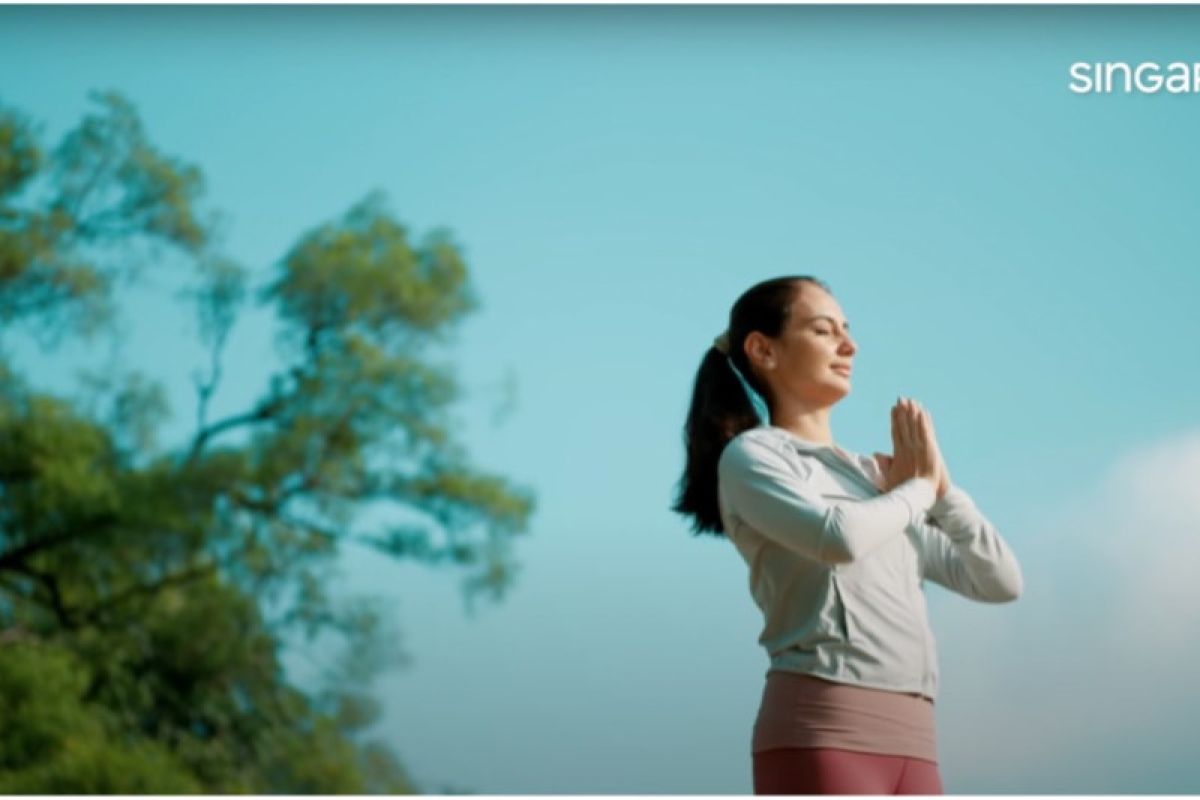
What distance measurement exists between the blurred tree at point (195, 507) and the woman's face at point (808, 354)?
4588mm

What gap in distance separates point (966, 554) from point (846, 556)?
152 mm

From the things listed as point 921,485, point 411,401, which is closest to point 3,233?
point 411,401

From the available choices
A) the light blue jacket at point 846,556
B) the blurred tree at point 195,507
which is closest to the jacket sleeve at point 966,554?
the light blue jacket at point 846,556

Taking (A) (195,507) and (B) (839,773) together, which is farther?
(A) (195,507)

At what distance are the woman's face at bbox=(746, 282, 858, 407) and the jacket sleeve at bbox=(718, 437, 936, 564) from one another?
0.27 ft

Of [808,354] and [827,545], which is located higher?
[808,354]

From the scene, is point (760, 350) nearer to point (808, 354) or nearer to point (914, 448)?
point (808, 354)

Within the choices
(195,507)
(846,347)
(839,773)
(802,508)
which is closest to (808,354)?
(846,347)

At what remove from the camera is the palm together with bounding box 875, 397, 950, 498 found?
3.75ft

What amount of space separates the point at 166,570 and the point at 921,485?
4926 mm

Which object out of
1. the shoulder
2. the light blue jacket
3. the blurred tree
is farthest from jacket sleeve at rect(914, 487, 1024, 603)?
the blurred tree

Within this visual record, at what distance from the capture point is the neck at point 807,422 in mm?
1208

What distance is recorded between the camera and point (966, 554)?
1.17 m

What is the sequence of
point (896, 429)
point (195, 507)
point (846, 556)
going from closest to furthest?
point (846, 556)
point (896, 429)
point (195, 507)
